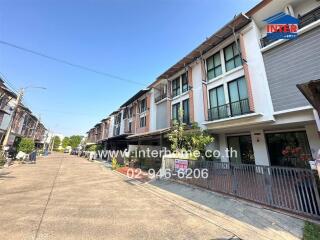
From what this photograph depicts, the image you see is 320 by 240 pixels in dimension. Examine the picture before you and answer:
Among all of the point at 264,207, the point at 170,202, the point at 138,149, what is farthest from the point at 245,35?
the point at 138,149

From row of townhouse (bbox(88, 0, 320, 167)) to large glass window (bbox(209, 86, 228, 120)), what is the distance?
78 millimetres

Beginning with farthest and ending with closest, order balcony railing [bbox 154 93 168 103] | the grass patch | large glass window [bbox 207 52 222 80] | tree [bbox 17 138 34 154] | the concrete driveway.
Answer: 1. tree [bbox 17 138 34 154]
2. balcony railing [bbox 154 93 168 103]
3. large glass window [bbox 207 52 222 80]
4. the concrete driveway
5. the grass patch

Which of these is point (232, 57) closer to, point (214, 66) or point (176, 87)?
point (214, 66)

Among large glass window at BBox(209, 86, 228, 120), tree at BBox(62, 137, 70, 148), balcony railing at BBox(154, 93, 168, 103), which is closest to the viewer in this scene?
large glass window at BBox(209, 86, 228, 120)

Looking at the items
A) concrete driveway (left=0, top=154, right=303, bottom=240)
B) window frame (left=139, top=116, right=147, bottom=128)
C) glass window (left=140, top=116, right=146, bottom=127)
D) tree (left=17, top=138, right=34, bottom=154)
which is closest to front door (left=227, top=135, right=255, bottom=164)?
concrete driveway (left=0, top=154, right=303, bottom=240)

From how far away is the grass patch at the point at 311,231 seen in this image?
4104 millimetres

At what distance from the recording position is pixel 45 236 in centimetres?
412

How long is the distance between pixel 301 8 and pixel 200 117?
30.1 feet

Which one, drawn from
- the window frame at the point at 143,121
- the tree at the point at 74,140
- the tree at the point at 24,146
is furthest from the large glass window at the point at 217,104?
the tree at the point at 74,140

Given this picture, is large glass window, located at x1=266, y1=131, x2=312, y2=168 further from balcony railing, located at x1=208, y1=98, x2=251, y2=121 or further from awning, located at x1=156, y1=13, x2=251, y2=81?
awning, located at x1=156, y1=13, x2=251, y2=81

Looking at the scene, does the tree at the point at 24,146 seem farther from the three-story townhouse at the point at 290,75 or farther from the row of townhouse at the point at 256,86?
the three-story townhouse at the point at 290,75

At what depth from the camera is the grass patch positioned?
13.5 feet

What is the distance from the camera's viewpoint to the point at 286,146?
36.5 feet

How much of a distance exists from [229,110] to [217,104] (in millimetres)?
1279
